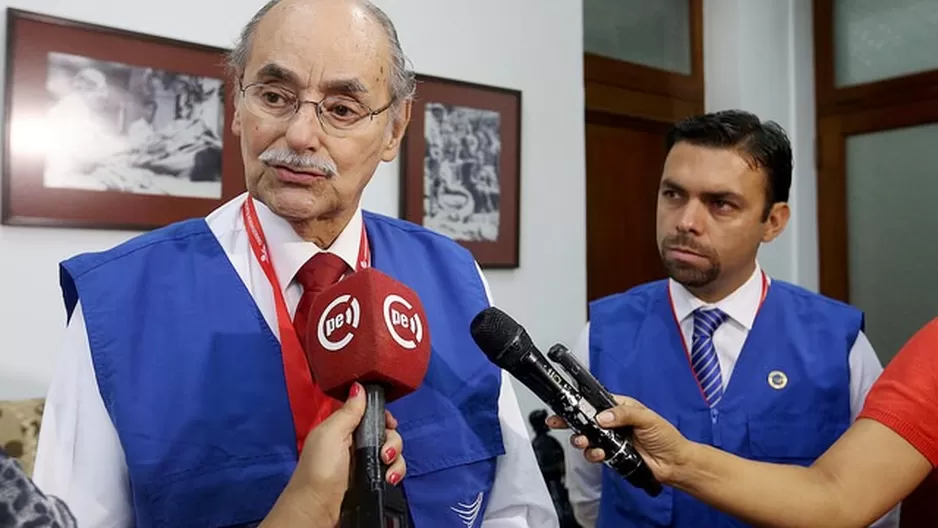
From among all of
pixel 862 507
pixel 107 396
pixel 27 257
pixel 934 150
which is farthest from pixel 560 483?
pixel 934 150

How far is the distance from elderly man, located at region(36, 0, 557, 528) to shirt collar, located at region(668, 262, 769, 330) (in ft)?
2.18

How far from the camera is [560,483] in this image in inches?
100

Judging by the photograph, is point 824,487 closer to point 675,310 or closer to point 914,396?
point 914,396

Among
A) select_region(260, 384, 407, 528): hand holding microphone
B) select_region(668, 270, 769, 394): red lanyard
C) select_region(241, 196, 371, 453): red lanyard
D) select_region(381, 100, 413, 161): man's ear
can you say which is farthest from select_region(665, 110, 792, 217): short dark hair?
select_region(260, 384, 407, 528): hand holding microphone

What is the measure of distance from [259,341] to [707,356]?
0.95 meters

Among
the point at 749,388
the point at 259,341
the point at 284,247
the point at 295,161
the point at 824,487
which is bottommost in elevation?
the point at 824,487

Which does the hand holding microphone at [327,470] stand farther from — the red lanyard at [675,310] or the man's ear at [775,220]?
the man's ear at [775,220]

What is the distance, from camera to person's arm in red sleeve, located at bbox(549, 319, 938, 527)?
120cm

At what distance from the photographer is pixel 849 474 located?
1.22 meters

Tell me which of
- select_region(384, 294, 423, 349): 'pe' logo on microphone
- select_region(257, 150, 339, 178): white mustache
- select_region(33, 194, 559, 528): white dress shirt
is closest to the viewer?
select_region(384, 294, 423, 349): 'pe' logo on microphone

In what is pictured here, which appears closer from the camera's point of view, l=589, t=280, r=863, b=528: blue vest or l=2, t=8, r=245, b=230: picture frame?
l=589, t=280, r=863, b=528: blue vest

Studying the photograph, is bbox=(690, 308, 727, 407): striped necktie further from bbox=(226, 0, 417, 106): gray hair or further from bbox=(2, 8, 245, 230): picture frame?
bbox=(2, 8, 245, 230): picture frame

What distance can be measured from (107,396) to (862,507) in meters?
1.06

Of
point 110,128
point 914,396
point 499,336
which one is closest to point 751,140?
point 914,396
